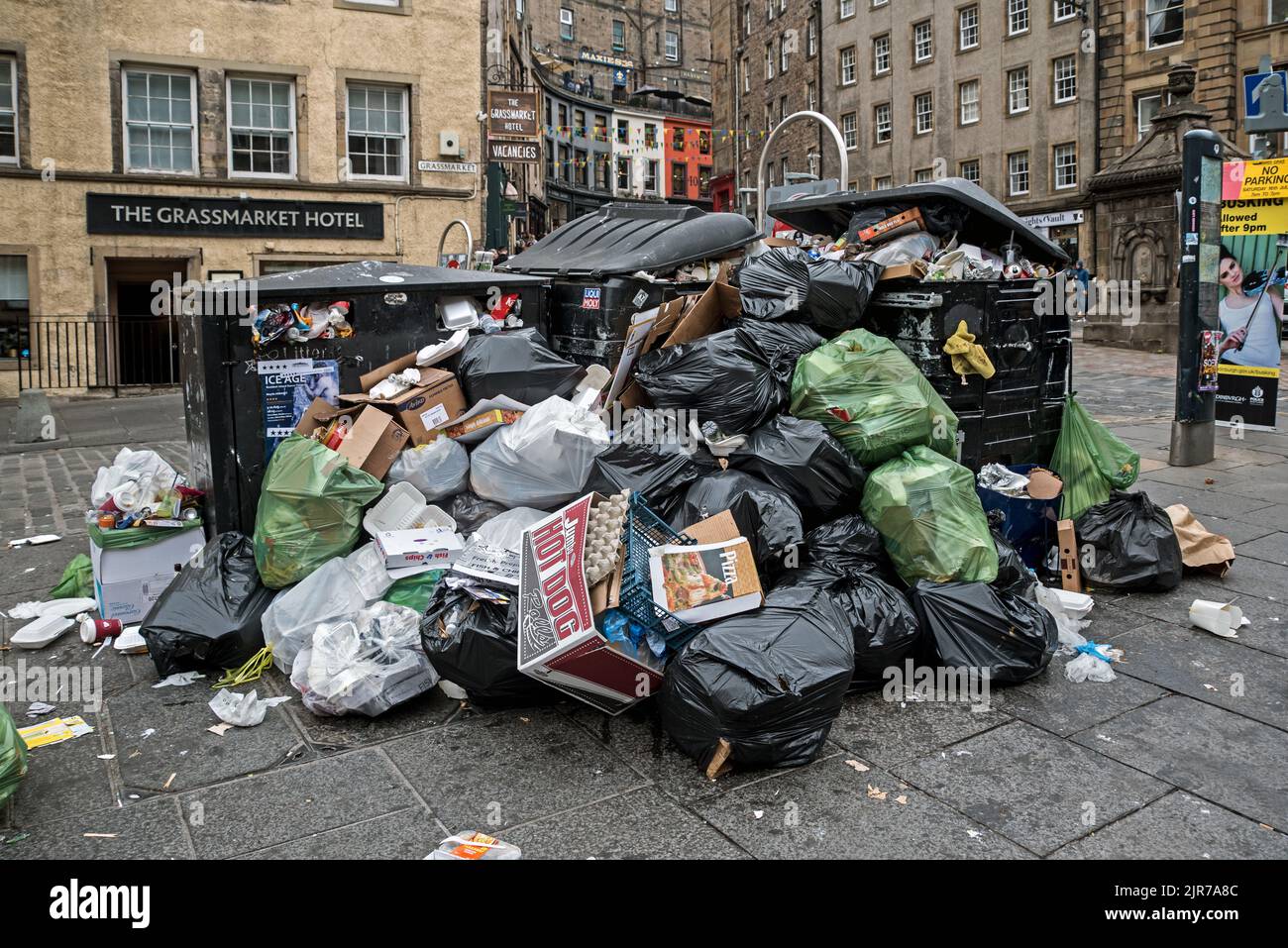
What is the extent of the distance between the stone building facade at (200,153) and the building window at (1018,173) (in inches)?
822

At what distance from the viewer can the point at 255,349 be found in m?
4.61

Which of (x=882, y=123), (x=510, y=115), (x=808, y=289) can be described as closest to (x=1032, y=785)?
(x=808, y=289)

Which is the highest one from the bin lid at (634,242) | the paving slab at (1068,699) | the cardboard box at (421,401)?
the bin lid at (634,242)

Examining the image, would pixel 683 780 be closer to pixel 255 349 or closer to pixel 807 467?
pixel 807 467

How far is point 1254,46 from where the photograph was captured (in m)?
24.7

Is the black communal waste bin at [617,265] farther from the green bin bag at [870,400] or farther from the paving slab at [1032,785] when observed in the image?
the paving slab at [1032,785]

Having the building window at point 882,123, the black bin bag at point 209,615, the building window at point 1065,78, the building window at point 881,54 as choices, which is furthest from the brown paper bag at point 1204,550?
the building window at point 881,54

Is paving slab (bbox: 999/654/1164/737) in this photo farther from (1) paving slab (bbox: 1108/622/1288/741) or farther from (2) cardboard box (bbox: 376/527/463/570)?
(2) cardboard box (bbox: 376/527/463/570)

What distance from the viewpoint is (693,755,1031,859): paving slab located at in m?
2.65

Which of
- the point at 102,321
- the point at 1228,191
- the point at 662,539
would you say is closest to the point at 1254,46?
the point at 1228,191

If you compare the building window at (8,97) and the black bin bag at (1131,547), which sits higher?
the building window at (8,97)

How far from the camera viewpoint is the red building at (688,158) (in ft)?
200

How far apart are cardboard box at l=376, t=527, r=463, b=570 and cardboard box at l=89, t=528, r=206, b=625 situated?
110cm

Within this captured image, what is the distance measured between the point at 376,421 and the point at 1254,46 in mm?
27943
